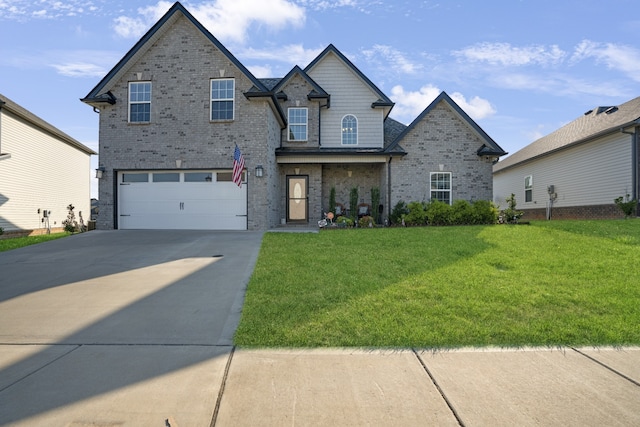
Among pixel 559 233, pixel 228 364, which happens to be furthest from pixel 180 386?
pixel 559 233

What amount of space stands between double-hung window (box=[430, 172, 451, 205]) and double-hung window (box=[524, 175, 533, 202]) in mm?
10603

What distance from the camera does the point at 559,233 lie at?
445 inches

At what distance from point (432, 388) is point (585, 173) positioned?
2053 centimetres

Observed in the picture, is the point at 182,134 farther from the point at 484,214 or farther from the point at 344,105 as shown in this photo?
the point at 484,214

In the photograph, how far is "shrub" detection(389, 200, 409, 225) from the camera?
652 inches

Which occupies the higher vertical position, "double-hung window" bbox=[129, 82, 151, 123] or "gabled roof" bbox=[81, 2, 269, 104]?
"gabled roof" bbox=[81, 2, 269, 104]

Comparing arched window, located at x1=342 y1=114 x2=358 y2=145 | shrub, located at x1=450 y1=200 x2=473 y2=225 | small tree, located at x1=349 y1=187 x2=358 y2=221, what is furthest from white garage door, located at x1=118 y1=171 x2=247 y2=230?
shrub, located at x1=450 y1=200 x2=473 y2=225

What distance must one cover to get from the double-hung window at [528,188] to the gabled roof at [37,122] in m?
28.2

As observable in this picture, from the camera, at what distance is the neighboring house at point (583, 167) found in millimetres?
16844

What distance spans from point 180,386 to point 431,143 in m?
16.2

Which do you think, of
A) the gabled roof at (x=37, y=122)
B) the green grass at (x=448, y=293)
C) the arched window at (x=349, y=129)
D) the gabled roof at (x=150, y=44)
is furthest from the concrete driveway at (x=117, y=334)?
the arched window at (x=349, y=129)

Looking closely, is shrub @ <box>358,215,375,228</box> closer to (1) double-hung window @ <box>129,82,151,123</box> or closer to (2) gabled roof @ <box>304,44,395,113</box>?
(2) gabled roof @ <box>304,44,395,113</box>

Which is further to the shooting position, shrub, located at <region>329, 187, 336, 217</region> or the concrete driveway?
shrub, located at <region>329, 187, 336, 217</region>

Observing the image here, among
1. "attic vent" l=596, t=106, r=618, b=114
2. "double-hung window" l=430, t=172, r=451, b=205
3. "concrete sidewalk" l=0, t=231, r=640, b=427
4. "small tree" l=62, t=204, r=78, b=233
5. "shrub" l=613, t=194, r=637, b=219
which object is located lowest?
"concrete sidewalk" l=0, t=231, r=640, b=427
